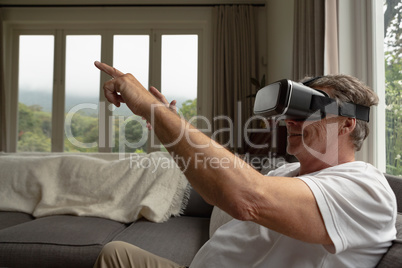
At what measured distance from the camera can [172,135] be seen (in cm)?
64

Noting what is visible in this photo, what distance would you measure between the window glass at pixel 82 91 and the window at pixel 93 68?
0.5 inches

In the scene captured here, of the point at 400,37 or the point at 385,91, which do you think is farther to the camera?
the point at 385,91

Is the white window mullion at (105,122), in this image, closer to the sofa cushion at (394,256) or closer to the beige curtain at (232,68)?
the beige curtain at (232,68)

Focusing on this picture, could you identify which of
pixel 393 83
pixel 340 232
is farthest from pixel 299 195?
pixel 393 83

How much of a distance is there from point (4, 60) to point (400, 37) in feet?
16.7

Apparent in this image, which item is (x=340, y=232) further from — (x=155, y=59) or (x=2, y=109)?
(x=2, y=109)

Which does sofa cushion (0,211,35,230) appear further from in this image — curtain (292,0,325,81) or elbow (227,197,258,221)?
curtain (292,0,325,81)

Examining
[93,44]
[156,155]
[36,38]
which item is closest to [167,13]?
[93,44]

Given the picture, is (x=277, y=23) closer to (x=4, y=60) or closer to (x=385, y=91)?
(x=385, y=91)

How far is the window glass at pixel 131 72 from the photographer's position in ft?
16.2

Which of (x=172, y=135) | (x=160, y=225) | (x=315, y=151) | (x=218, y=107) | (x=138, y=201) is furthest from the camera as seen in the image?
(x=218, y=107)

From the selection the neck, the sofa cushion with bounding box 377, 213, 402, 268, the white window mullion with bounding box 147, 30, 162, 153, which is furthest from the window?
the sofa cushion with bounding box 377, 213, 402, 268

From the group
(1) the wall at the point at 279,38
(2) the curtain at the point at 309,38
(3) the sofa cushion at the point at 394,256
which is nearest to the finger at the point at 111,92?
(3) the sofa cushion at the point at 394,256

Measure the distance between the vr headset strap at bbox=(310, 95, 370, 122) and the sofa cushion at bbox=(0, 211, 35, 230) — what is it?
1737mm
